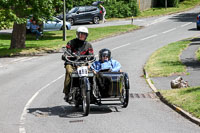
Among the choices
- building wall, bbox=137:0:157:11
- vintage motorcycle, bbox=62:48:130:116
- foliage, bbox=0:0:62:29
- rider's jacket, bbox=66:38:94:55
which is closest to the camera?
vintage motorcycle, bbox=62:48:130:116

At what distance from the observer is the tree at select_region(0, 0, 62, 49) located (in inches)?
1075

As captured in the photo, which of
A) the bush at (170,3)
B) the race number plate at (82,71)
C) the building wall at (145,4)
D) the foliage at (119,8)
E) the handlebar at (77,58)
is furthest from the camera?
the bush at (170,3)

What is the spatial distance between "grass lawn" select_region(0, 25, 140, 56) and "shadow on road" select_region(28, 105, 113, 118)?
15.7 metres

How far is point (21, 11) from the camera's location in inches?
1128

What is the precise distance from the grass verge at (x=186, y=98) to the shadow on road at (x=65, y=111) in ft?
5.92

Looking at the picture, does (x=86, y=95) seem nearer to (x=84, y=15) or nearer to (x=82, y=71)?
(x=82, y=71)

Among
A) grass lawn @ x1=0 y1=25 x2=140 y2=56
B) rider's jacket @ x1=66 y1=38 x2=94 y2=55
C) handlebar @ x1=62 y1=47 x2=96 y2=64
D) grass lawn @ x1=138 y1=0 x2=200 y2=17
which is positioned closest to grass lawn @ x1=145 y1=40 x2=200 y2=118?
handlebar @ x1=62 y1=47 x2=96 y2=64

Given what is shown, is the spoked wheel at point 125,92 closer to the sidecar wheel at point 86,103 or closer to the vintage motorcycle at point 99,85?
the vintage motorcycle at point 99,85

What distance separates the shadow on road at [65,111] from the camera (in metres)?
11.9

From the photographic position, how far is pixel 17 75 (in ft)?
65.7

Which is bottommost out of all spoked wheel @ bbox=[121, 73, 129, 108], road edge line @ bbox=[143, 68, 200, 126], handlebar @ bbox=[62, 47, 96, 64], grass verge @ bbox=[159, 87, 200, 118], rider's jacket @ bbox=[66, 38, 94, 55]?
road edge line @ bbox=[143, 68, 200, 126]

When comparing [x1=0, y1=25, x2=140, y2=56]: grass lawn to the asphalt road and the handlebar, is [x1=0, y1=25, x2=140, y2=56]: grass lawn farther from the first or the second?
the handlebar

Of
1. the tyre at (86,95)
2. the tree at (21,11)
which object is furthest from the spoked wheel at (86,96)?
the tree at (21,11)

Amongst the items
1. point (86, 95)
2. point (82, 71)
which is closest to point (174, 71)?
point (82, 71)
